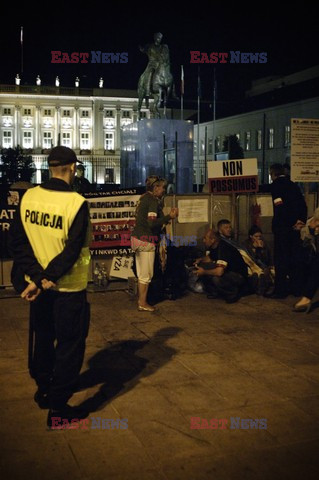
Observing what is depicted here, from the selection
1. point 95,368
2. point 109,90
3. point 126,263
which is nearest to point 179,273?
point 126,263

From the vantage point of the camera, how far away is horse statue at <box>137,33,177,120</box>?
2203cm

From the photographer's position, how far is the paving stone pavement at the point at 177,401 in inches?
151

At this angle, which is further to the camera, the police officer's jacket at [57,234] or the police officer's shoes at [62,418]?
the police officer's shoes at [62,418]

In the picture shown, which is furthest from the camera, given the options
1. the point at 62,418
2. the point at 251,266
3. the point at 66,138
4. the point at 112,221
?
the point at 66,138

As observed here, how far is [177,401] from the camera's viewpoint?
493 cm

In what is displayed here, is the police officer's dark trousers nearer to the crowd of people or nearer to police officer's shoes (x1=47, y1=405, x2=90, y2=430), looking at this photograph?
police officer's shoes (x1=47, y1=405, x2=90, y2=430)

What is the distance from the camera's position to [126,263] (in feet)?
33.0

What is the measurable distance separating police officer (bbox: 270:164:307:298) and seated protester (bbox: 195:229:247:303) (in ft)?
1.80

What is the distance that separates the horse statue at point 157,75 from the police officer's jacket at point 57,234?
18.6 metres

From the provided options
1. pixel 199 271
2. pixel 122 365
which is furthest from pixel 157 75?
pixel 122 365

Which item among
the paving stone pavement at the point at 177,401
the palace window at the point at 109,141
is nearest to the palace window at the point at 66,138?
the palace window at the point at 109,141

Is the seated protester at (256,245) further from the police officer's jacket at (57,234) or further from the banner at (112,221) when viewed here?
the police officer's jacket at (57,234)

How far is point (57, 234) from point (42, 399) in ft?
4.24

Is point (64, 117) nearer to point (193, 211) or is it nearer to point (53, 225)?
point (193, 211)
